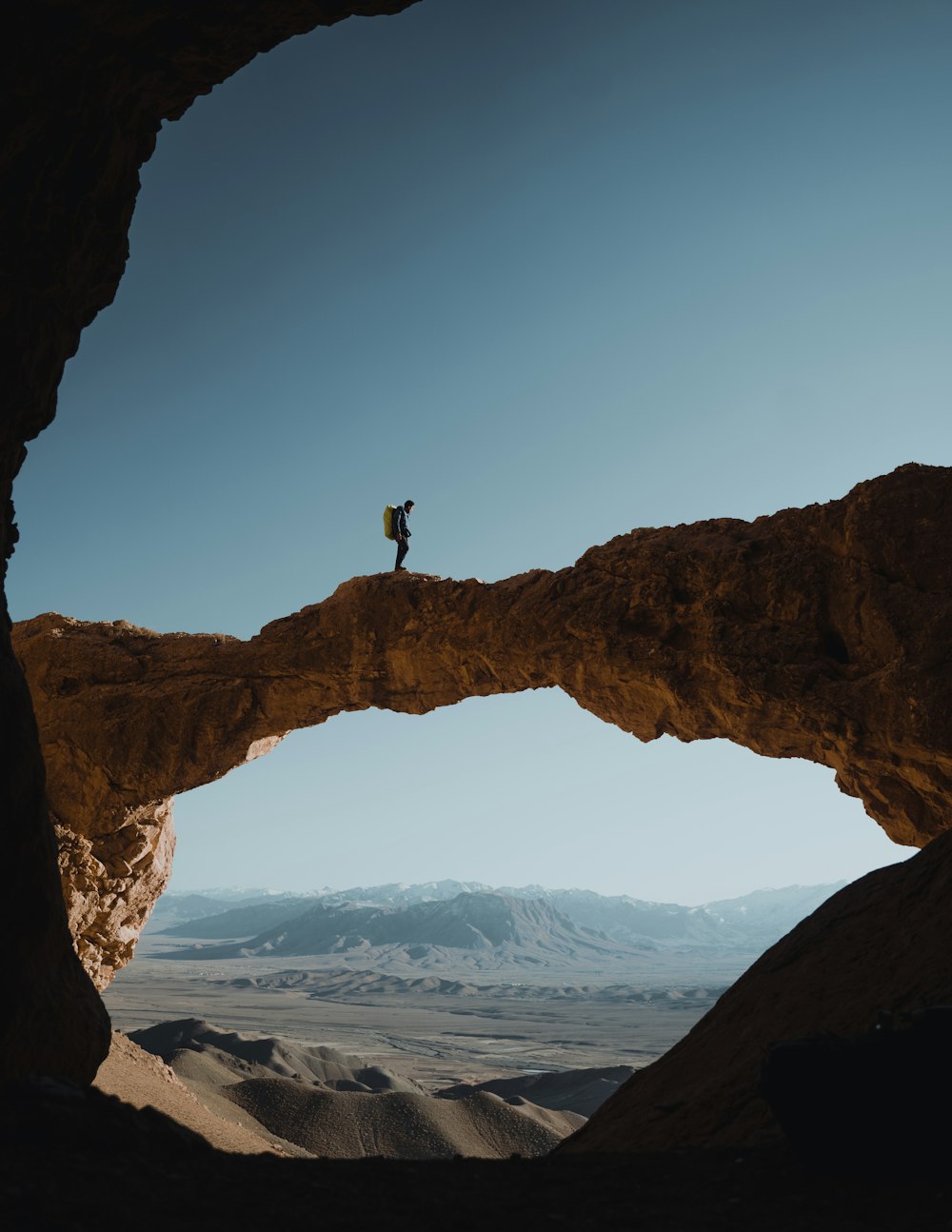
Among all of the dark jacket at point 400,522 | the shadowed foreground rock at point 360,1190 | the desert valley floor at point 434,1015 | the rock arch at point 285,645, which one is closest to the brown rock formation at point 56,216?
the rock arch at point 285,645

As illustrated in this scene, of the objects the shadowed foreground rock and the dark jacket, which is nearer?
the shadowed foreground rock

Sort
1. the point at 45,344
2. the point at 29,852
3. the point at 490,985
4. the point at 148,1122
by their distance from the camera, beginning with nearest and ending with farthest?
the point at 148,1122 < the point at 29,852 < the point at 45,344 < the point at 490,985

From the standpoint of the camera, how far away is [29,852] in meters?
6.49

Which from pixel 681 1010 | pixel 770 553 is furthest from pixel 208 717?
pixel 681 1010

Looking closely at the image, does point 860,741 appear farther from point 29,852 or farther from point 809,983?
point 29,852

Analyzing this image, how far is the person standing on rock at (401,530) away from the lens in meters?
18.3

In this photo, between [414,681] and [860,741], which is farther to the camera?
[414,681]

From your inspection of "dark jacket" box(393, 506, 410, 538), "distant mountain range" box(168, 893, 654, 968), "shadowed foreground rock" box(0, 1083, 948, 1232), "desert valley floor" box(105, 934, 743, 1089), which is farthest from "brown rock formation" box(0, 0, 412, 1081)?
"distant mountain range" box(168, 893, 654, 968)

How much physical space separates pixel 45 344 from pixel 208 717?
12.0 meters

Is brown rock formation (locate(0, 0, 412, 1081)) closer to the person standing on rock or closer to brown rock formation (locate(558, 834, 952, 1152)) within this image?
brown rock formation (locate(558, 834, 952, 1152))

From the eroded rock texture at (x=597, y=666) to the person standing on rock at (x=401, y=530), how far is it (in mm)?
994

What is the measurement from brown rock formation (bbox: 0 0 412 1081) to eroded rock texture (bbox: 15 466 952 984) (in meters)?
9.86

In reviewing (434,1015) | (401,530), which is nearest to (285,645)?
(401,530)

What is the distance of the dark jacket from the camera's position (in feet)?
59.9
